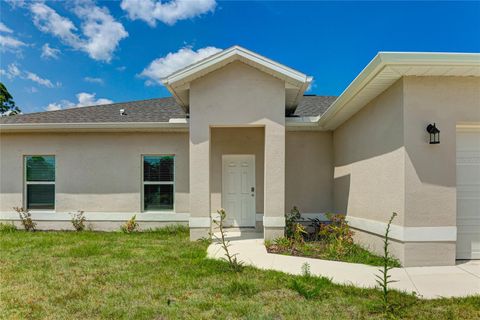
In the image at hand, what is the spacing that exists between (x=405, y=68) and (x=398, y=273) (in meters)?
3.64

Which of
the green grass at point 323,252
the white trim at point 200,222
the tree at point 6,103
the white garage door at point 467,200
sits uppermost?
the tree at point 6,103

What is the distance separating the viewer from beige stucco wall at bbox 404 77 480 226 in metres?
5.26

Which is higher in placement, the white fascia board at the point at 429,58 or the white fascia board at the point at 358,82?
the white fascia board at the point at 429,58

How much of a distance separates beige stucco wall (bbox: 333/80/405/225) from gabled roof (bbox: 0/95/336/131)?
9.73 ft

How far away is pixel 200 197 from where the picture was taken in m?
7.38

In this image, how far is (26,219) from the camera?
9.39m

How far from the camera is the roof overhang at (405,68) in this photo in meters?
4.73

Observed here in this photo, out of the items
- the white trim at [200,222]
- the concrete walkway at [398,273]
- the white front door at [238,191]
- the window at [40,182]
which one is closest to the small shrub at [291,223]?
the concrete walkway at [398,273]

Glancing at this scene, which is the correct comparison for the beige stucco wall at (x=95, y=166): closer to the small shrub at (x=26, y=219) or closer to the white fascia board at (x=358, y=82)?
the small shrub at (x=26, y=219)

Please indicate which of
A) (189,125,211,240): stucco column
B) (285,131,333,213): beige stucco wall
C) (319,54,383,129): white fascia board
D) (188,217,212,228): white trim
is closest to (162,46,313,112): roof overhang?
(319,54,383,129): white fascia board

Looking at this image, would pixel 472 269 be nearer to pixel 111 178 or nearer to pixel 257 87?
pixel 257 87

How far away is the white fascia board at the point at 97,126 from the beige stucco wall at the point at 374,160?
5.02m

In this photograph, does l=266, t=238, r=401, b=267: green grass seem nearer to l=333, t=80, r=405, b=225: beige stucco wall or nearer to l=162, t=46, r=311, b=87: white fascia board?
l=333, t=80, r=405, b=225: beige stucco wall

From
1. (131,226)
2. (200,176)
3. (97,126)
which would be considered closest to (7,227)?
(131,226)
